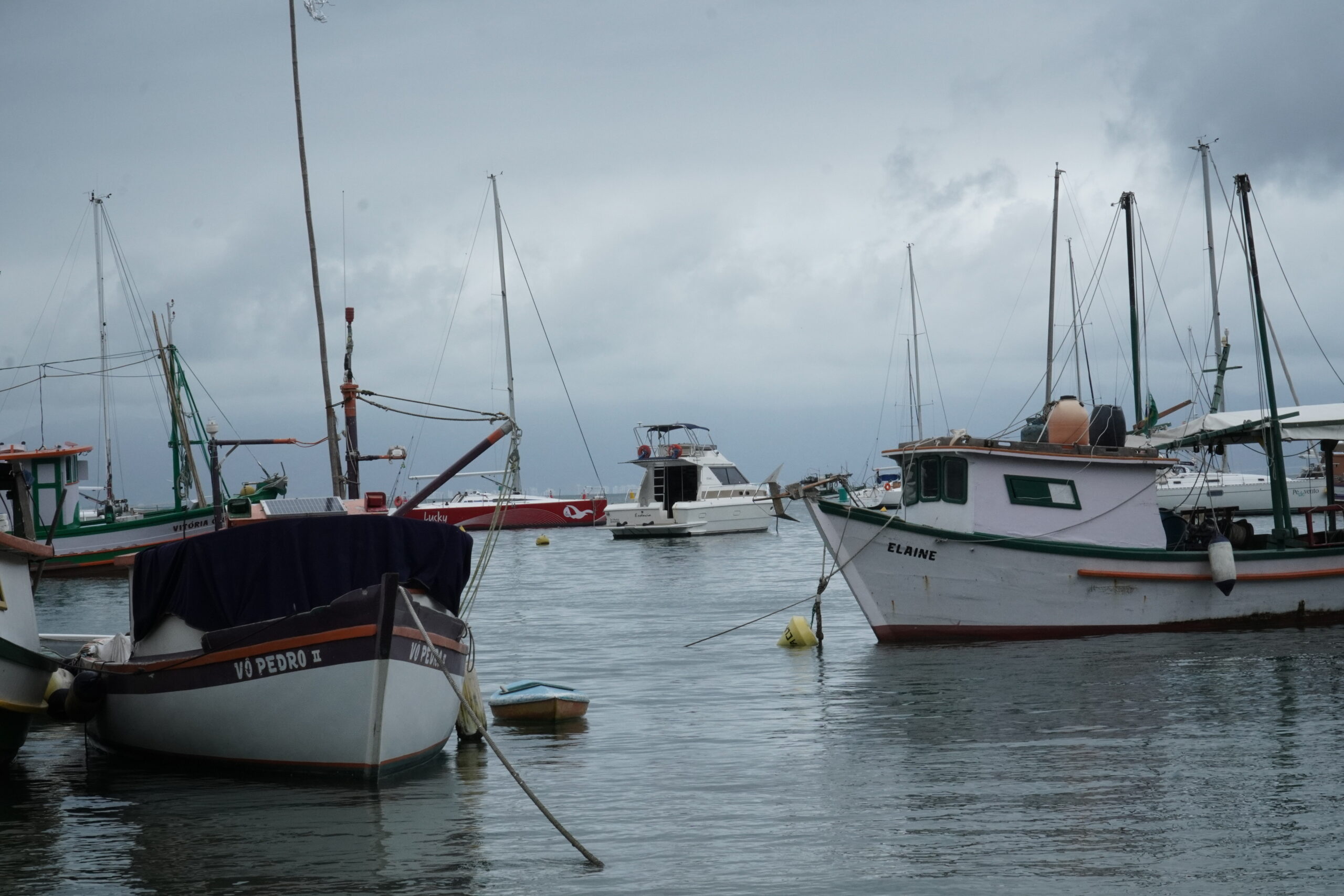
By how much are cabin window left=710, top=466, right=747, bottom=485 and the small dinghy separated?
177 ft

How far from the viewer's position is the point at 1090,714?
1561 cm

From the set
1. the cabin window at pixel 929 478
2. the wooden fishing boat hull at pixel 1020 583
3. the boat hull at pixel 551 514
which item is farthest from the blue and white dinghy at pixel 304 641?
the boat hull at pixel 551 514

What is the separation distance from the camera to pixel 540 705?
1603cm

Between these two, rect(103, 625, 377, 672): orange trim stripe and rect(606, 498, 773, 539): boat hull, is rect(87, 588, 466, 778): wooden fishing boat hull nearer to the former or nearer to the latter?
rect(103, 625, 377, 672): orange trim stripe

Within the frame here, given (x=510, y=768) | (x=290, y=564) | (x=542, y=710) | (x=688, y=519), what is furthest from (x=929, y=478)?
(x=688, y=519)

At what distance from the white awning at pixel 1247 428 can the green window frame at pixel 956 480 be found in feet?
12.3

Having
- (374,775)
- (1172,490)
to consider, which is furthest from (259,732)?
(1172,490)

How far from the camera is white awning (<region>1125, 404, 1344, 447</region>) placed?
2417 centimetres

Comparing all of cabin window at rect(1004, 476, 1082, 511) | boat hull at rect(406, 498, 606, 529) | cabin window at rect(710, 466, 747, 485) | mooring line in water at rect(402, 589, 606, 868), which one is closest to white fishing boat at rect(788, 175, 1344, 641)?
cabin window at rect(1004, 476, 1082, 511)

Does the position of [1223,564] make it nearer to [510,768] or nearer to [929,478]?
[929,478]

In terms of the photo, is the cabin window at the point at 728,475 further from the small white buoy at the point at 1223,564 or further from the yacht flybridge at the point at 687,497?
the small white buoy at the point at 1223,564

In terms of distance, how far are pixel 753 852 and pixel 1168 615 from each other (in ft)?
47.8

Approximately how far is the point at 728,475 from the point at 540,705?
55435 millimetres

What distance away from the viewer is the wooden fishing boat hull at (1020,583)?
21453 mm
